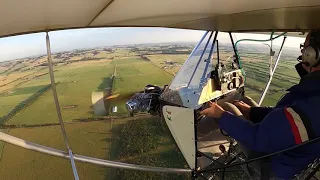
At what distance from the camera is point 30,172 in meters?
20.1

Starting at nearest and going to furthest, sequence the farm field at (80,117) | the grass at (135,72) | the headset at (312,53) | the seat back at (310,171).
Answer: the headset at (312,53), the seat back at (310,171), the grass at (135,72), the farm field at (80,117)

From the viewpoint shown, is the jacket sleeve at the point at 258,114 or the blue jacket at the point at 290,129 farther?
the jacket sleeve at the point at 258,114

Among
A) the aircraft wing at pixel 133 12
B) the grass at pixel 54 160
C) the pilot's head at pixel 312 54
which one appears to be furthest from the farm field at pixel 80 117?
the pilot's head at pixel 312 54

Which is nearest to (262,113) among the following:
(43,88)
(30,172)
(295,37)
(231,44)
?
(231,44)

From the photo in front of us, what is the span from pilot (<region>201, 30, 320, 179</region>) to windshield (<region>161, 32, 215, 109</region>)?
782 millimetres

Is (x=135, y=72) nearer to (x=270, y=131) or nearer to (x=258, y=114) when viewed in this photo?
(x=258, y=114)

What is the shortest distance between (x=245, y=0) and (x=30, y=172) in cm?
2184

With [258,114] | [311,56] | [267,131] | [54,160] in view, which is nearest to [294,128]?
[267,131]

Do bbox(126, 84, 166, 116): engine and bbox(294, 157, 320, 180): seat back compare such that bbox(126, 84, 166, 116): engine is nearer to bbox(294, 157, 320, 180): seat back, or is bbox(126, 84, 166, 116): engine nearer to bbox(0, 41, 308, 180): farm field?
bbox(294, 157, 320, 180): seat back

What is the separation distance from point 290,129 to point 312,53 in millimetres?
424

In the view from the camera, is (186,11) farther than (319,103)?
Yes

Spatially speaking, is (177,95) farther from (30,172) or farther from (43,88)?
(43,88)

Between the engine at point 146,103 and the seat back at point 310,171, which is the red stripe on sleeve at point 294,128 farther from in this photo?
the engine at point 146,103

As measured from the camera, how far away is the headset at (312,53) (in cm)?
141
